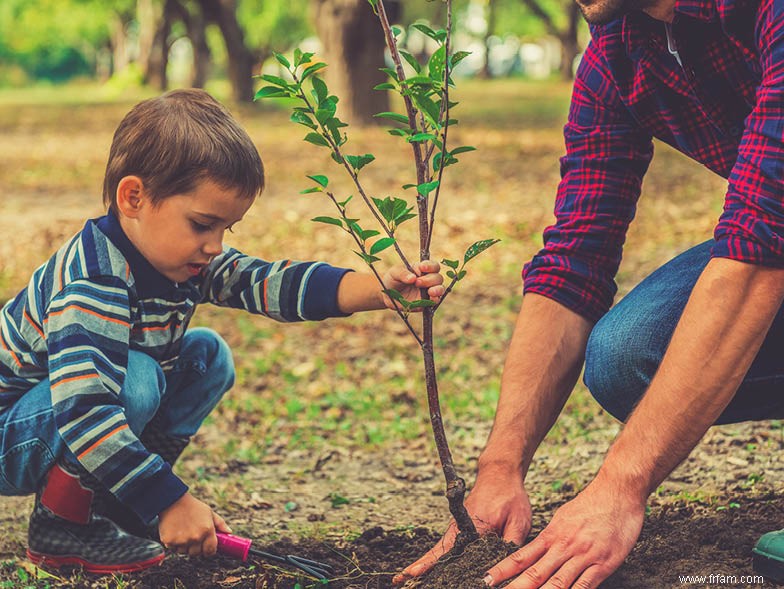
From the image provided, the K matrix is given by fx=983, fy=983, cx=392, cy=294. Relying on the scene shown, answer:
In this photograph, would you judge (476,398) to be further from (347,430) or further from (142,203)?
(142,203)

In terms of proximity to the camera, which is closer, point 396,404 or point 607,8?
point 607,8

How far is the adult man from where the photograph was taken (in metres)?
2.06

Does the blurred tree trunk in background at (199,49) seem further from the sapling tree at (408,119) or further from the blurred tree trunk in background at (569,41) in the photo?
the sapling tree at (408,119)

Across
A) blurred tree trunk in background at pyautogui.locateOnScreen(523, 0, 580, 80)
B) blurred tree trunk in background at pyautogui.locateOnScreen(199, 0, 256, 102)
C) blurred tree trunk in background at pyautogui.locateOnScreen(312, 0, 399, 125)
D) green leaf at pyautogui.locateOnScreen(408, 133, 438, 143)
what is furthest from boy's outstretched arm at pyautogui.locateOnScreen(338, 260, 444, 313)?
blurred tree trunk in background at pyautogui.locateOnScreen(523, 0, 580, 80)

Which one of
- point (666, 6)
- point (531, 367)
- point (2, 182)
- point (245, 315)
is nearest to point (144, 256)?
point (531, 367)

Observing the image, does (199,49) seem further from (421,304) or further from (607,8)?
(421,304)

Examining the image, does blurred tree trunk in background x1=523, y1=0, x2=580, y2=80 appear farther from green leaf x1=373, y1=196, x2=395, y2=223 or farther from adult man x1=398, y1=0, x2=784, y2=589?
green leaf x1=373, y1=196, x2=395, y2=223

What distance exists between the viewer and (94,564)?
107 inches

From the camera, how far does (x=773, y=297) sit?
206 centimetres

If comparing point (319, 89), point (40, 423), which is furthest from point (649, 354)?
point (40, 423)

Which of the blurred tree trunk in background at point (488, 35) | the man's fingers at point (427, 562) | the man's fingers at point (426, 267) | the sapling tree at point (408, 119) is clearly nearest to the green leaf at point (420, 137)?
the sapling tree at point (408, 119)

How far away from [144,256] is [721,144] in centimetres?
155

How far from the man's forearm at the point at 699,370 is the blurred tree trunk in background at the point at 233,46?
1847 cm

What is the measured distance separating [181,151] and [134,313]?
17.6 inches
